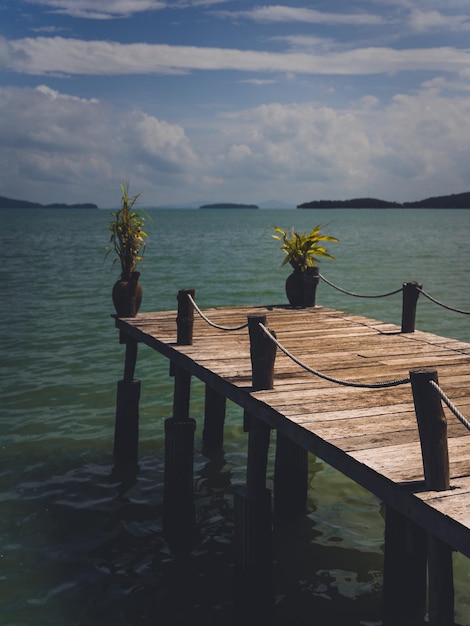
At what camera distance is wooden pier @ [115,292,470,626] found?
4949 millimetres

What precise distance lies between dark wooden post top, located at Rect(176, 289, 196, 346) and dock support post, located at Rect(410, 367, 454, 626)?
16.3ft

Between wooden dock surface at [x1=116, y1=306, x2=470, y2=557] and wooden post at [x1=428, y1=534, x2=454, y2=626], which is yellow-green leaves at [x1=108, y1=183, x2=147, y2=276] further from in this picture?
wooden post at [x1=428, y1=534, x2=454, y2=626]

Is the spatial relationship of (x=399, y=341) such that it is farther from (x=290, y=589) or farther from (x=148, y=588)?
(x=148, y=588)

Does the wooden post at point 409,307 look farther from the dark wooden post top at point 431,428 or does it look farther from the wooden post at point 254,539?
the dark wooden post top at point 431,428

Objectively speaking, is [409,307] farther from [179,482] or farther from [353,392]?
[179,482]

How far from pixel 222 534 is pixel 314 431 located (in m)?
3.68

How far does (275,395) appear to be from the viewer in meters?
7.17

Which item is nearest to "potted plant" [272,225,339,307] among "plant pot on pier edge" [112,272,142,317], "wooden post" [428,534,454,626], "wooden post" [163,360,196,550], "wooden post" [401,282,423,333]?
"wooden post" [401,282,423,333]

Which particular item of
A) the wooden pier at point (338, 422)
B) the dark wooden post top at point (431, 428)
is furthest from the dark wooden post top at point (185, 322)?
the dark wooden post top at point (431, 428)

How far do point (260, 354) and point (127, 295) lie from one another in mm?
4879

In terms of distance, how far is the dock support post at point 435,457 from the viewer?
16.1 feet

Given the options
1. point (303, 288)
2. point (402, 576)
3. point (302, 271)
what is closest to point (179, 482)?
point (402, 576)

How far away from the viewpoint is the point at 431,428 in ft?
16.1

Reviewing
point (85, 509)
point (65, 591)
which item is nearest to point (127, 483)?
point (85, 509)
